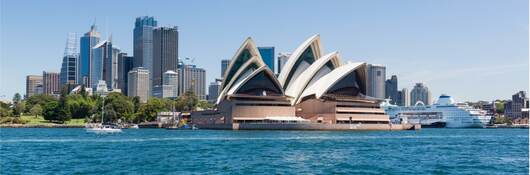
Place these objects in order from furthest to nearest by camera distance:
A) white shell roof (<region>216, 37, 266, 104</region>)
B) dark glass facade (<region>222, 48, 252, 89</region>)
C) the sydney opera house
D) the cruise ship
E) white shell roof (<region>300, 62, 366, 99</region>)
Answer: the cruise ship, dark glass facade (<region>222, 48, 252, 89</region>), white shell roof (<region>216, 37, 266, 104</region>), white shell roof (<region>300, 62, 366, 99</region>), the sydney opera house

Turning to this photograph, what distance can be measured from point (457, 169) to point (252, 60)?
6930 centimetres

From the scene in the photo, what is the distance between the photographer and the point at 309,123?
3472 inches

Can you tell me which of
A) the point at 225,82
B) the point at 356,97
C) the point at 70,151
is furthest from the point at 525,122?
the point at 70,151

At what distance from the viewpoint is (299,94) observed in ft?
324

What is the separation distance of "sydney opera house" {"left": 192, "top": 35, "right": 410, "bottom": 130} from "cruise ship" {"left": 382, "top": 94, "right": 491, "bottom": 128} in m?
39.8

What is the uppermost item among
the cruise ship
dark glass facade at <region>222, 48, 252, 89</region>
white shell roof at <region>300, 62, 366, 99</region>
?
dark glass facade at <region>222, 48, 252, 89</region>

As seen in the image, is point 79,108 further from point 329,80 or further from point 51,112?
point 329,80

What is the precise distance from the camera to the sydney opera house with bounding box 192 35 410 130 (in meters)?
94.1

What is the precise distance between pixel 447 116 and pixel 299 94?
1973 inches

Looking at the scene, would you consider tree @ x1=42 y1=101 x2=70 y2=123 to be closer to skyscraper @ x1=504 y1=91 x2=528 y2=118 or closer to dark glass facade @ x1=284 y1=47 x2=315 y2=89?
dark glass facade @ x1=284 y1=47 x2=315 y2=89

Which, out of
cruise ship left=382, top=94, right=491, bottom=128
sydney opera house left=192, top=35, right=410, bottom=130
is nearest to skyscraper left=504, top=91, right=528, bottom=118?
cruise ship left=382, top=94, right=491, bottom=128

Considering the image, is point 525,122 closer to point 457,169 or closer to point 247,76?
point 247,76

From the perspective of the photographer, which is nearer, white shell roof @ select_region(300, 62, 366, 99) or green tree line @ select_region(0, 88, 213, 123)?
white shell roof @ select_region(300, 62, 366, 99)

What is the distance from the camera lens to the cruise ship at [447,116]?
137375 mm
